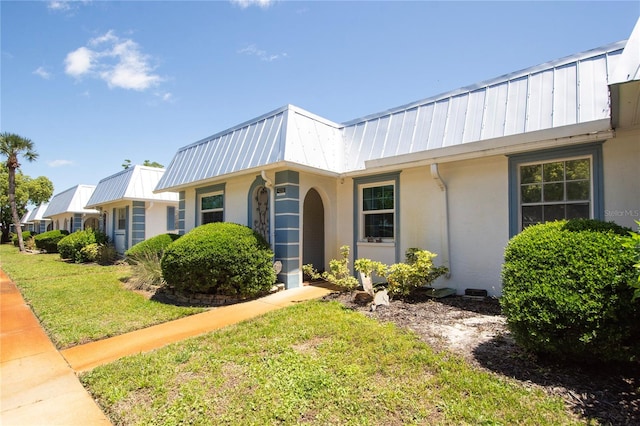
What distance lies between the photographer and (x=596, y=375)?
3.33 metres

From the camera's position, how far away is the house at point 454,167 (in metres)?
5.50

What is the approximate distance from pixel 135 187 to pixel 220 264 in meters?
11.3

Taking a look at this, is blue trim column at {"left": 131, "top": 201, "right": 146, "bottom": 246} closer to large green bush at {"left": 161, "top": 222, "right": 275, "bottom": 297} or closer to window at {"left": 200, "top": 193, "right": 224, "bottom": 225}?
window at {"left": 200, "top": 193, "right": 224, "bottom": 225}

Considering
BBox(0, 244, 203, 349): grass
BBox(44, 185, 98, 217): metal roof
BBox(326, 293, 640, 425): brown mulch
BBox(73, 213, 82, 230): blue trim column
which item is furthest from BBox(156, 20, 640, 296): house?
BBox(73, 213, 82, 230): blue trim column

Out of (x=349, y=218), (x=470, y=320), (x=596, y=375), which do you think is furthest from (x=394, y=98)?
(x=596, y=375)

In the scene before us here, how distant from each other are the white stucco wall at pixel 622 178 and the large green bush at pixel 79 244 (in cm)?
1891

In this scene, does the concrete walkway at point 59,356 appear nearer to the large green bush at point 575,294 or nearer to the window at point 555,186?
the large green bush at point 575,294

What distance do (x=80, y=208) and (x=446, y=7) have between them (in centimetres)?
2757

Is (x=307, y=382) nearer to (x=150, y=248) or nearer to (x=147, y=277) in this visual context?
(x=147, y=277)

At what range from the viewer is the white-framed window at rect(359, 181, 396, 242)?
27.7ft

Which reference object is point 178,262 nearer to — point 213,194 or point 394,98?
point 213,194

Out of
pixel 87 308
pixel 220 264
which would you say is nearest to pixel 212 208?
pixel 220 264

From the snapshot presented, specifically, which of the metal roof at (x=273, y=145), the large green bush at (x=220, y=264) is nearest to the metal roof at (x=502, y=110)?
the metal roof at (x=273, y=145)

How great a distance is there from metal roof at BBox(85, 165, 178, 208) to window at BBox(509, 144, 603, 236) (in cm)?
1528
